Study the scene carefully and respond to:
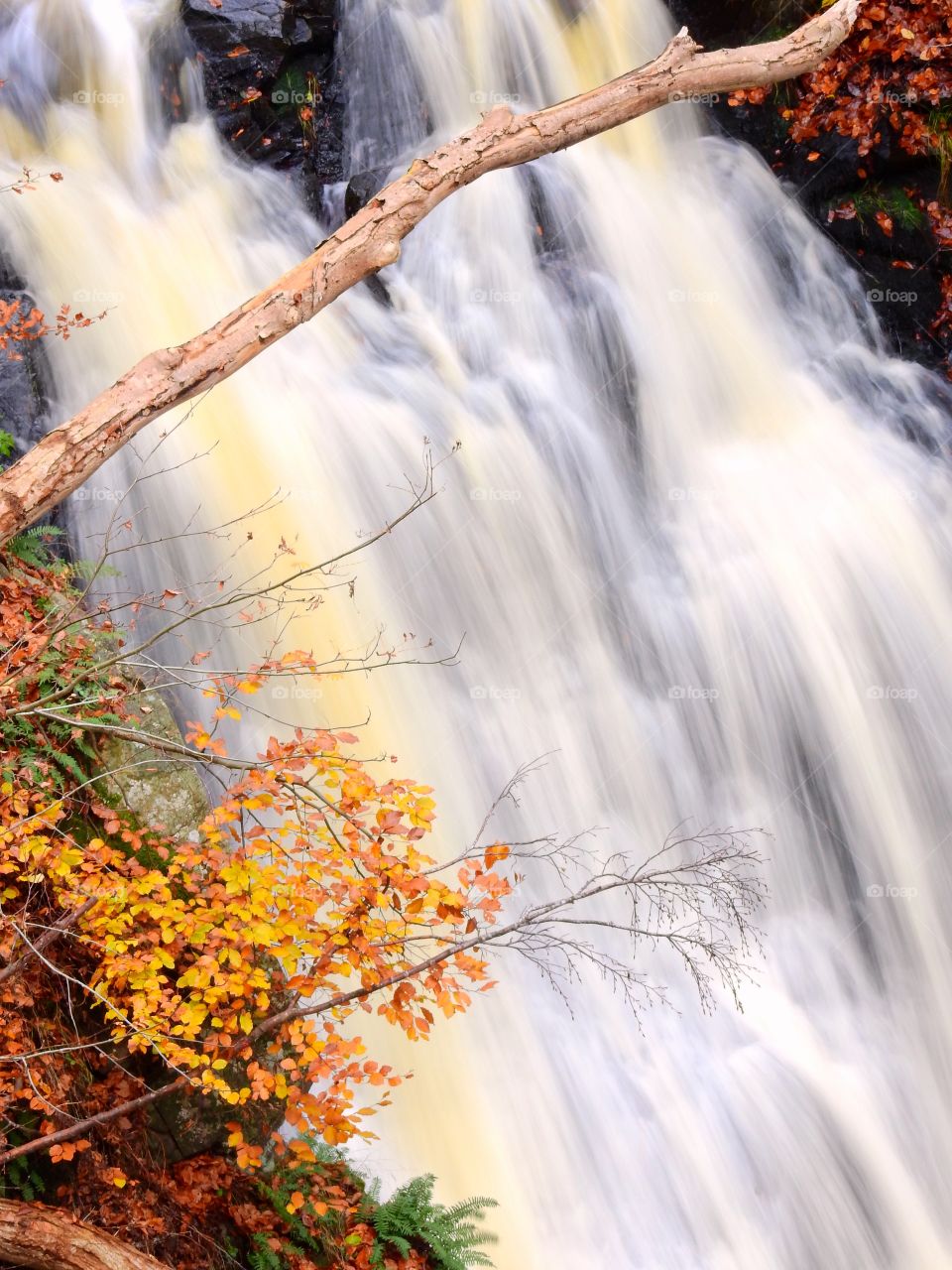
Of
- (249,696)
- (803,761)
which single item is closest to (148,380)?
(249,696)

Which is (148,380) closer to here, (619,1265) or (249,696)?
(249,696)

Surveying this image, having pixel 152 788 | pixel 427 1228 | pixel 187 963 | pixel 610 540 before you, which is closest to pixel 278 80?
pixel 610 540

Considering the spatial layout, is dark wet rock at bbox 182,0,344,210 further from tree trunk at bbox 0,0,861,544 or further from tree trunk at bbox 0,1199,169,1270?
tree trunk at bbox 0,1199,169,1270

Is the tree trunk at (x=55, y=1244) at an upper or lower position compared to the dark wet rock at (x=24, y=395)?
lower

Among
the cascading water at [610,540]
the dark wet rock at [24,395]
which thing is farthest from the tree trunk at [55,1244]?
the dark wet rock at [24,395]

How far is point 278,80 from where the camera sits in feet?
32.1

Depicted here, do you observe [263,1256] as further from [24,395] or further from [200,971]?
[24,395]

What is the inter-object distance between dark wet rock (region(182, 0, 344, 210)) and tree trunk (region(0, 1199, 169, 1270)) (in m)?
8.16

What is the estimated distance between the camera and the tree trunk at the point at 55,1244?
3.74 m

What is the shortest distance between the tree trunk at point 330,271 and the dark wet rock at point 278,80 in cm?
503

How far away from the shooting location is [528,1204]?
5520 millimetres

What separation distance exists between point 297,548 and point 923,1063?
16.7ft

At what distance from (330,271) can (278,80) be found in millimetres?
6648

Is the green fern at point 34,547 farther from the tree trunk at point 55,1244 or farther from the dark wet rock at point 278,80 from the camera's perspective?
the dark wet rock at point 278,80
